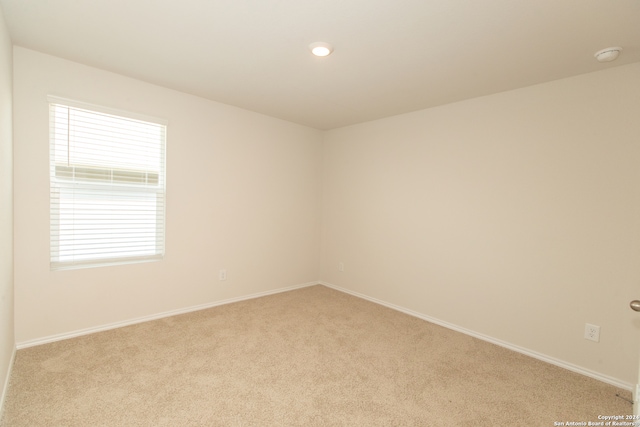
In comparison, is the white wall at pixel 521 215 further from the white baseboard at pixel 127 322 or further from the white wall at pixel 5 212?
the white wall at pixel 5 212

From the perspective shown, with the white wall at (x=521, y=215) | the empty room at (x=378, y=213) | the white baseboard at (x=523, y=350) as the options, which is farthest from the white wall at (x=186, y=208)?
the white baseboard at (x=523, y=350)

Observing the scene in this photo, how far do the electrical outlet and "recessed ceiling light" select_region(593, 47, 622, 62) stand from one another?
1937 millimetres

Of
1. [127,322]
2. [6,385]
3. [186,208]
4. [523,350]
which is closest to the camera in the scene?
[6,385]

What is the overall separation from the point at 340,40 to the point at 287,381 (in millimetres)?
2358

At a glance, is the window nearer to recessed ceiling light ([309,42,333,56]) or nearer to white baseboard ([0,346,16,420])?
white baseboard ([0,346,16,420])

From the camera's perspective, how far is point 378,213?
3.90m

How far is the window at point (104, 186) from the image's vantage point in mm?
2549

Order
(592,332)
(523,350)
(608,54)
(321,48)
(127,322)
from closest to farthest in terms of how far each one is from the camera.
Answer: (608,54) → (321,48) → (592,332) → (523,350) → (127,322)

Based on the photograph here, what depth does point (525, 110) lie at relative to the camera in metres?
2.66

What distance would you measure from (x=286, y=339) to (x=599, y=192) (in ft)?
9.12

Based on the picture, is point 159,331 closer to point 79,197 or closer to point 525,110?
point 79,197

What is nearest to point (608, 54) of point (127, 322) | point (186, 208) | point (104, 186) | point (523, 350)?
point (523, 350)

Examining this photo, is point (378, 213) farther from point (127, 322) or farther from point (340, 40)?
point (127, 322)

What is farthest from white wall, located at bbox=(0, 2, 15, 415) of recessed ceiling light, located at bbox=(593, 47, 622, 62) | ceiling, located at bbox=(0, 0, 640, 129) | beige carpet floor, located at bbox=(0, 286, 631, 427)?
recessed ceiling light, located at bbox=(593, 47, 622, 62)
